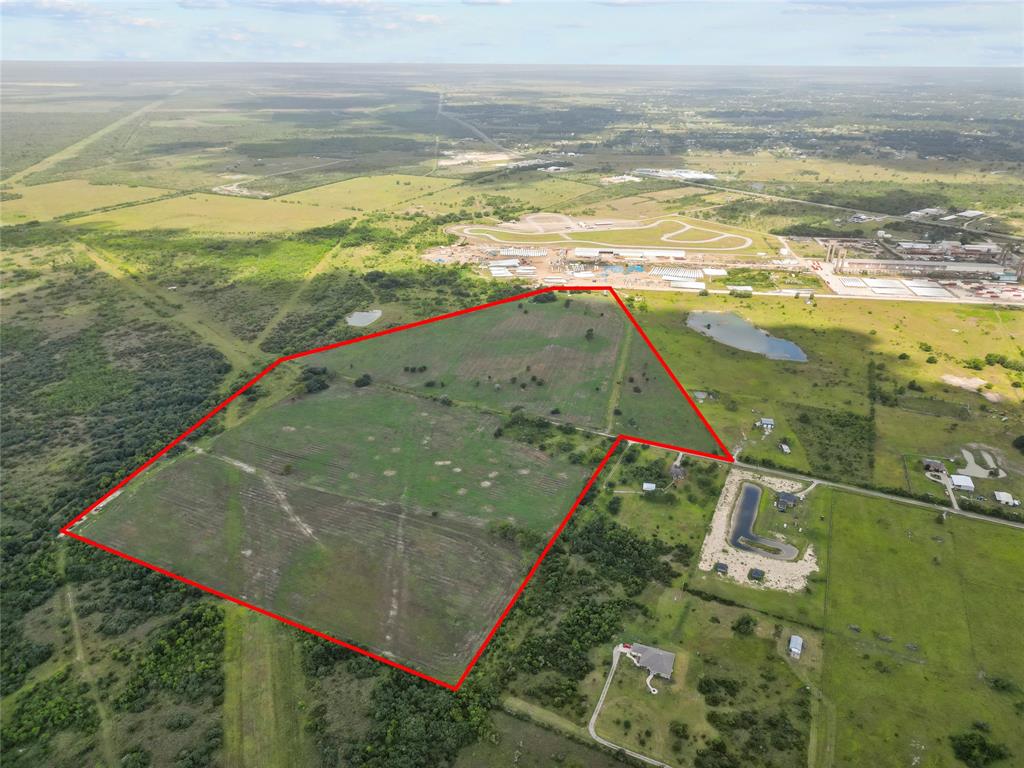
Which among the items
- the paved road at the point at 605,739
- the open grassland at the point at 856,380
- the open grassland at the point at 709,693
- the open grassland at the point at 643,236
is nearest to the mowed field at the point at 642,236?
the open grassland at the point at 643,236

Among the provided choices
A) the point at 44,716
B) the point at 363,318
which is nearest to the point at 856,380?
the point at 363,318

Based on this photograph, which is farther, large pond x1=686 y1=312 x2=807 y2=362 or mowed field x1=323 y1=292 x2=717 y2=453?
large pond x1=686 y1=312 x2=807 y2=362

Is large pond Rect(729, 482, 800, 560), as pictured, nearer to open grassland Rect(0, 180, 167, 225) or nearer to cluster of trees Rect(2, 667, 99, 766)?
cluster of trees Rect(2, 667, 99, 766)

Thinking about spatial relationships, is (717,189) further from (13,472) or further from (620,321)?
(13,472)

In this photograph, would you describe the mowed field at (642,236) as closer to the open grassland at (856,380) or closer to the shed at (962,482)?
the open grassland at (856,380)

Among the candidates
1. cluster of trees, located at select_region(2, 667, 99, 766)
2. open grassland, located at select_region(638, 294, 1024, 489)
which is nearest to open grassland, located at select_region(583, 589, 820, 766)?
open grassland, located at select_region(638, 294, 1024, 489)

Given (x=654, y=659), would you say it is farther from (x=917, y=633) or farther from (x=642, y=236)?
(x=642, y=236)
